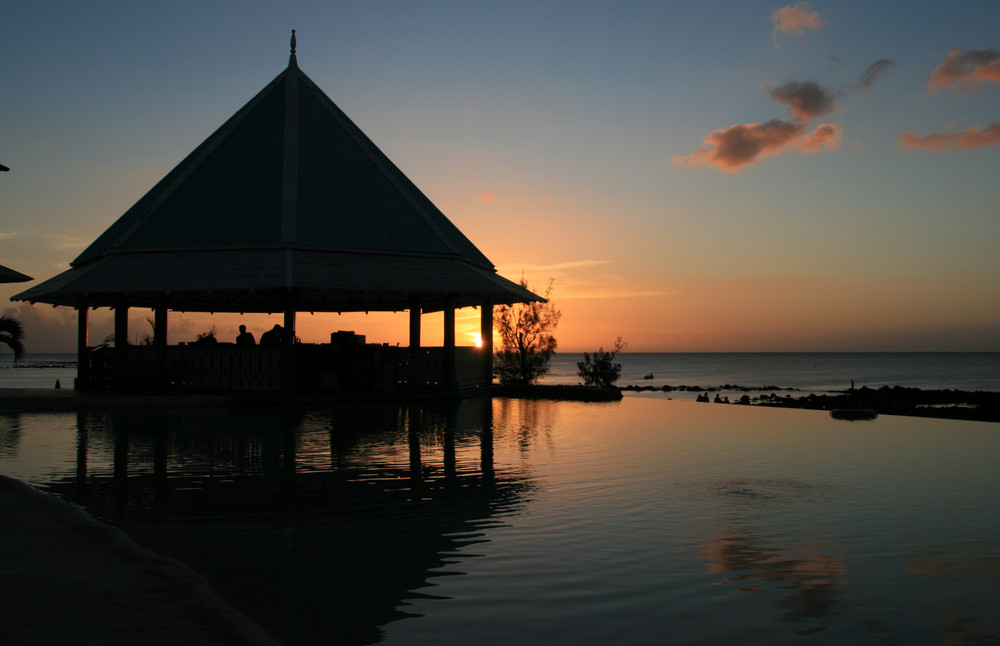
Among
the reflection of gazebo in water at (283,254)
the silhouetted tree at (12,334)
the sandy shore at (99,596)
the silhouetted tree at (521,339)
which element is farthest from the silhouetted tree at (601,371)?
the sandy shore at (99,596)

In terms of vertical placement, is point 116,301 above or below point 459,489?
above

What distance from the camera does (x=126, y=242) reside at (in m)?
20.1

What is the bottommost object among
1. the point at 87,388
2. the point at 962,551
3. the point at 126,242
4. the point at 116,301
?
the point at 962,551

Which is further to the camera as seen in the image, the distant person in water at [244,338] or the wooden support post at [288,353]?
the distant person in water at [244,338]

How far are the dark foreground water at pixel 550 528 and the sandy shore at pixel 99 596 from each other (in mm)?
250

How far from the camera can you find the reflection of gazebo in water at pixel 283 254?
1908 cm

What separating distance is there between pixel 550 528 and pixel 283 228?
47.3 ft

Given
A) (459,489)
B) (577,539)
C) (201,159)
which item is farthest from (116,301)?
(577,539)

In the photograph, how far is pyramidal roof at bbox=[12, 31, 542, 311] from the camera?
749 inches

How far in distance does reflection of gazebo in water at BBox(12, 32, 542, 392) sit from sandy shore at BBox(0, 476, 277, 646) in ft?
41.6

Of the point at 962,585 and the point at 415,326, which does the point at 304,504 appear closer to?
the point at 962,585

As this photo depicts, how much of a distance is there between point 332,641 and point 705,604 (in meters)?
2.40

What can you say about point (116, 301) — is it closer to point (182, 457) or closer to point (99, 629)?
point (182, 457)

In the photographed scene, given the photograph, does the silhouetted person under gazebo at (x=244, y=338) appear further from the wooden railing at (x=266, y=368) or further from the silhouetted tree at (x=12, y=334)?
the silhouetted tree at (x=12, y=334)
